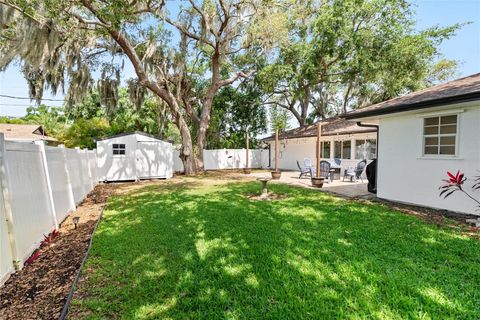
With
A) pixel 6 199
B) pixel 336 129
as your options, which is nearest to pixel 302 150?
pixel 336 129

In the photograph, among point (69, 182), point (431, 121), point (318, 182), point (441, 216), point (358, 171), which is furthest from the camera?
point (358, 171)

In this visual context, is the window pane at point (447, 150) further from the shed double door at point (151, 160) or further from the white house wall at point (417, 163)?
the shed double door at point (151, 160)

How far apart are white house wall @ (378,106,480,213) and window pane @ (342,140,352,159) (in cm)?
775

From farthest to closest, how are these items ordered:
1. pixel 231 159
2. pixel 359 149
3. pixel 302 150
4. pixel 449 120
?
1. pixel 231 159
2. pixel 302 150
3. pixel 359 149
4. pixel 449 120

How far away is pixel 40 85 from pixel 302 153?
48.8 feet

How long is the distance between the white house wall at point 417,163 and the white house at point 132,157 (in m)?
9.76

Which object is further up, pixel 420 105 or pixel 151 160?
pixel 420 105

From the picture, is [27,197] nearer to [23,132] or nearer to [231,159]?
[231,159]

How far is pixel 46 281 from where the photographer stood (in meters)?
2.96

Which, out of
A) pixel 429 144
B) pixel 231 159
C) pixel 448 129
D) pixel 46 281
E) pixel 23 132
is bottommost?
pixel 46 281

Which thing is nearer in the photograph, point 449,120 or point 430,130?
point 449,120

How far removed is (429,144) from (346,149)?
905 cm

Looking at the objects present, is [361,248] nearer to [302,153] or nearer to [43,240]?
[43,240]

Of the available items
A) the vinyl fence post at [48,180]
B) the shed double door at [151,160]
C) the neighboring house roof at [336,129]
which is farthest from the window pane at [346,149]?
the vinyl fence post at [48,180]
